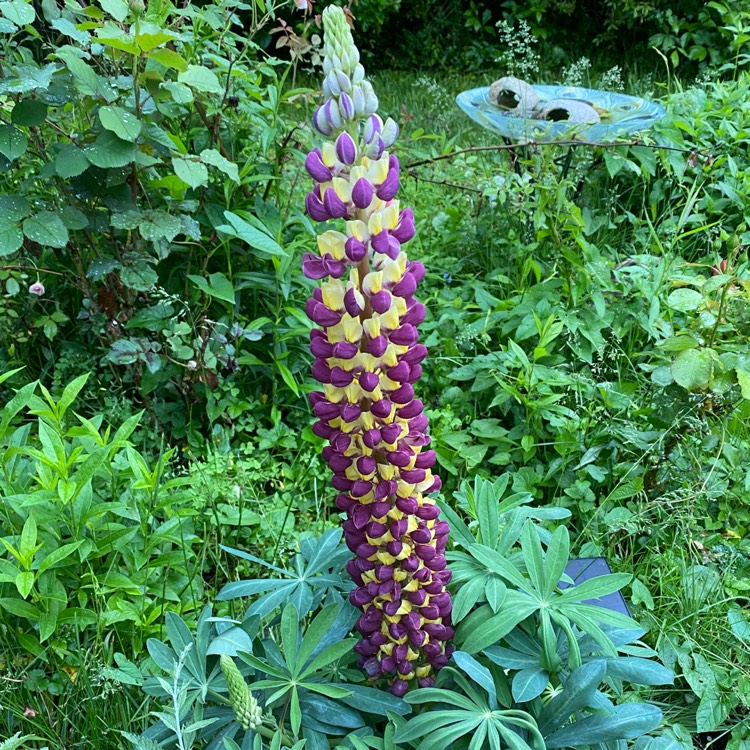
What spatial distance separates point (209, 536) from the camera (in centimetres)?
218

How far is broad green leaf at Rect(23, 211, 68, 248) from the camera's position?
2047 millimetres

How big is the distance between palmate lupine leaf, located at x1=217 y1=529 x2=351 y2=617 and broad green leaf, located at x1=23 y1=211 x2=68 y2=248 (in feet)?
3.46

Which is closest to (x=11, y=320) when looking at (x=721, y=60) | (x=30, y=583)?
(x=30, y=583)

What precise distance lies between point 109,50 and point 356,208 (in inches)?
55.3

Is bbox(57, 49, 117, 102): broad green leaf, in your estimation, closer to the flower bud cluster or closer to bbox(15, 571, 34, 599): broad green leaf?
bbox(15, 571, 34, 599): broad green leaf

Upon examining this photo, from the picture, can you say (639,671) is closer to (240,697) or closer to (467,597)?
(467,597)

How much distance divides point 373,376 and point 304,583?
1.91 ft

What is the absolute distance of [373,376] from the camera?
1171 millimetres

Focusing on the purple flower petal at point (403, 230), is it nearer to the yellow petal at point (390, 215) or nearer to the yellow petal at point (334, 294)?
the yellow petal at point (390, 215)

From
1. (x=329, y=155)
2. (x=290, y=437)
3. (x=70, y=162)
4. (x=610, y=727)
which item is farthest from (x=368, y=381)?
(x=290, y=437)

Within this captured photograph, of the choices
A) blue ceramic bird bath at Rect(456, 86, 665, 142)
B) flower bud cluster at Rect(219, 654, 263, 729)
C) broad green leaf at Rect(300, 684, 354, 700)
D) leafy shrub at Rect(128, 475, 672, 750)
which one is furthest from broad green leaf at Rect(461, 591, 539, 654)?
blue ceramic bird bath at Rect(456, 86, 665, 142)

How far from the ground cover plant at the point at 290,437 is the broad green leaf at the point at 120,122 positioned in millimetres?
13

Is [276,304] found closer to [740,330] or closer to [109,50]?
[109,50]

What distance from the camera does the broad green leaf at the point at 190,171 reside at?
204 cm
